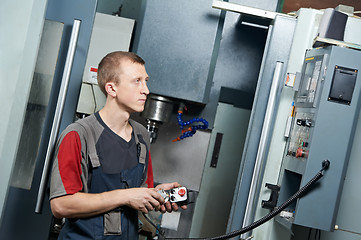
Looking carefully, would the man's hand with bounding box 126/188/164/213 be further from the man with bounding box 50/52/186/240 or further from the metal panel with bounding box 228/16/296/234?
the metal panel with bounding box 228/16/296/234

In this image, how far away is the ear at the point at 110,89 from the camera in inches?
69.6

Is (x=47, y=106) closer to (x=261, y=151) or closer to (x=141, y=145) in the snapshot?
(x=141, y=145)

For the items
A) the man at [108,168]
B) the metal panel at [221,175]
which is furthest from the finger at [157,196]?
the metal panel at [221,175]

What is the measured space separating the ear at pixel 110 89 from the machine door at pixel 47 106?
206 mm

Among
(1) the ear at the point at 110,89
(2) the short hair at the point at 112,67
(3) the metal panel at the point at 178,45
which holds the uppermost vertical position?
(3) the metal panel at the point at 178,45

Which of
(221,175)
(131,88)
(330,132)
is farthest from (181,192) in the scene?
(221,175)

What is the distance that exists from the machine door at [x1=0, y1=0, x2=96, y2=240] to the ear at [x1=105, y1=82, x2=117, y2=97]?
0.68ft

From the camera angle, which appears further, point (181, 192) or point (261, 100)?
point (261, 100)

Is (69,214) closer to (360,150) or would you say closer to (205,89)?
(205,89)

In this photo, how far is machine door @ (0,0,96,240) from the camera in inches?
73.7

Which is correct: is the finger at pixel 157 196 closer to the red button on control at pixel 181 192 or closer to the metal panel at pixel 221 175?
the red button on control at pixel 181 192

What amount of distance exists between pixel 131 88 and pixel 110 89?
84mm

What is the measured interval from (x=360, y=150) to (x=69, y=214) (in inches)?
53.4

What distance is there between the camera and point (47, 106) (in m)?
1.98
